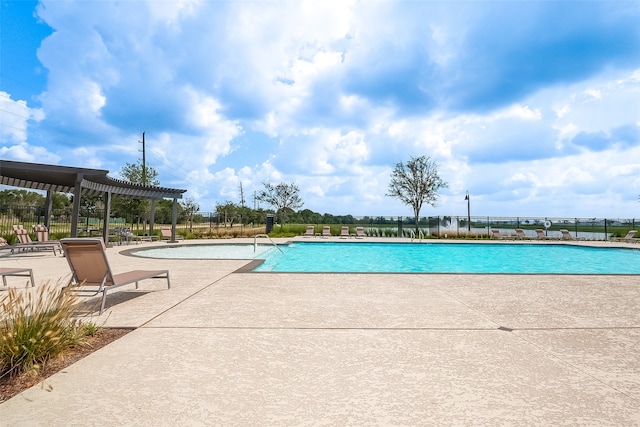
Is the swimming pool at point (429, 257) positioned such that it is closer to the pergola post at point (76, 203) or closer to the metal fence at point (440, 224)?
the pergola post at point (76, 203)

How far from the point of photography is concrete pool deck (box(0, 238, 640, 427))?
1.98 m

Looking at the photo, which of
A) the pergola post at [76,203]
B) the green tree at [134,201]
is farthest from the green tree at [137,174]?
the pergola post at [76,203]

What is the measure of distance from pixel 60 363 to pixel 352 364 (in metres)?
2.30

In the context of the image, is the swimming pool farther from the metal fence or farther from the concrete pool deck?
the metal fence

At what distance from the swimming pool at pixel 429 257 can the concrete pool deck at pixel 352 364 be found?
5098 mm

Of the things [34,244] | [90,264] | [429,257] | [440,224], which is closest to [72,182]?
[34,244]

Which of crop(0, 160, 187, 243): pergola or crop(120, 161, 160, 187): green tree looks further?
crop(120, 161, 160, 187): green tree

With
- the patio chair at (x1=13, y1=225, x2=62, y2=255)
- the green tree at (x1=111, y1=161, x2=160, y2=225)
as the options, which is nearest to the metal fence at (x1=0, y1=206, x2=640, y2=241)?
the green tree at (x1=111, y1=161, x2=160, y2=225)

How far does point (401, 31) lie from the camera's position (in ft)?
33.8

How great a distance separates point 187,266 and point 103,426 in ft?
23.7

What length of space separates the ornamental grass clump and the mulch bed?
44 mm

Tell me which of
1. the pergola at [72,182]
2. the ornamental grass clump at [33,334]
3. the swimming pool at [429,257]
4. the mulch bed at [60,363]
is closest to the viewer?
the mulch bed at [60,363]

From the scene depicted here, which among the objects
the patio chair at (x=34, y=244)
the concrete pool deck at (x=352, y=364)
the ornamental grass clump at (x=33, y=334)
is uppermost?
the patio chair at (x=34, y=244)

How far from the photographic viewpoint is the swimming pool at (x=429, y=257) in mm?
11891
